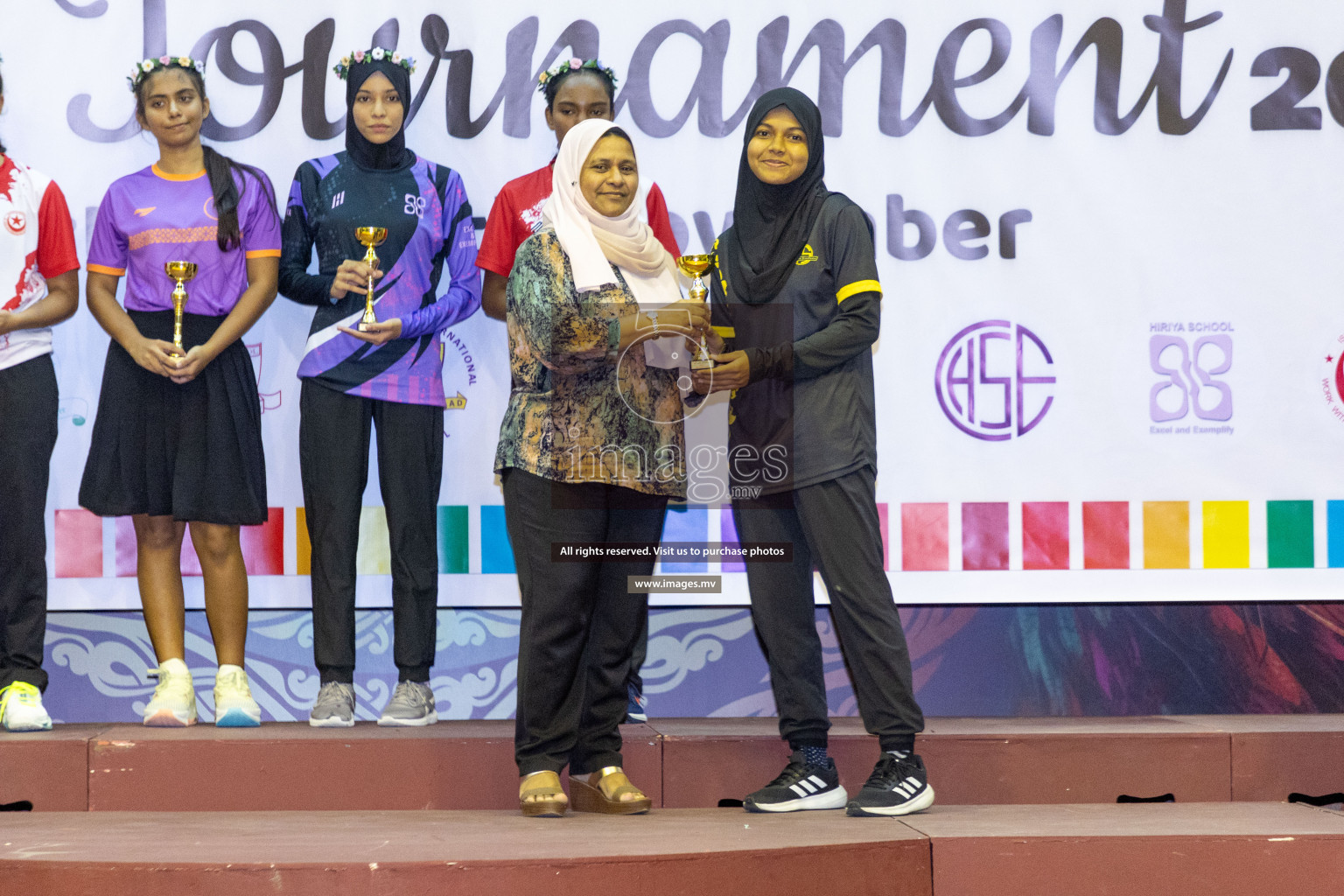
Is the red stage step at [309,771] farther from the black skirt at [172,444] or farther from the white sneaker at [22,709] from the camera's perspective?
the black skirt at [172,444]

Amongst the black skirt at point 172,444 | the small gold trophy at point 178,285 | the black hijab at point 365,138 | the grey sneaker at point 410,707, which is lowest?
the grey sneaker at point 410,707

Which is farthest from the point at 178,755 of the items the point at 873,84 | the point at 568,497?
the point at 873,84

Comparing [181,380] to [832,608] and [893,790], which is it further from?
[893,790]

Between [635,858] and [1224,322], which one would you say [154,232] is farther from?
[1224,322]

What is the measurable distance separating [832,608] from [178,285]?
1878mm

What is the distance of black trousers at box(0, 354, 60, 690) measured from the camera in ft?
10.7

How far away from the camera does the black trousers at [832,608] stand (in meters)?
2.59

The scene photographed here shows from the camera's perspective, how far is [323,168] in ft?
11.4

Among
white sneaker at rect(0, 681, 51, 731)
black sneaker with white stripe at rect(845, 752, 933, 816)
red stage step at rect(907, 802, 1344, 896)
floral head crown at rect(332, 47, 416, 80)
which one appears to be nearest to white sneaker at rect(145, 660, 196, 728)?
white sneaker at rect(0, 681, 51, 731)

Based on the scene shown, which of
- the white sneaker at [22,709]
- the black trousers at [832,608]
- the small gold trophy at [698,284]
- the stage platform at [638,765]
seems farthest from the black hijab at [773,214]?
the white sneaker at [22,709]

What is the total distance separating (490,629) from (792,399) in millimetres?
1538

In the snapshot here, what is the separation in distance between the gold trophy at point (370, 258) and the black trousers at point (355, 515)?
0.22 meters

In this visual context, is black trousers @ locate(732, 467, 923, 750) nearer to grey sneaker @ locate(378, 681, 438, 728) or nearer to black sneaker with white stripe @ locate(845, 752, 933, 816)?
black sneaker with white stripe @ locate(845, 752, 933, 816)

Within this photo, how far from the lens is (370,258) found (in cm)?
327
